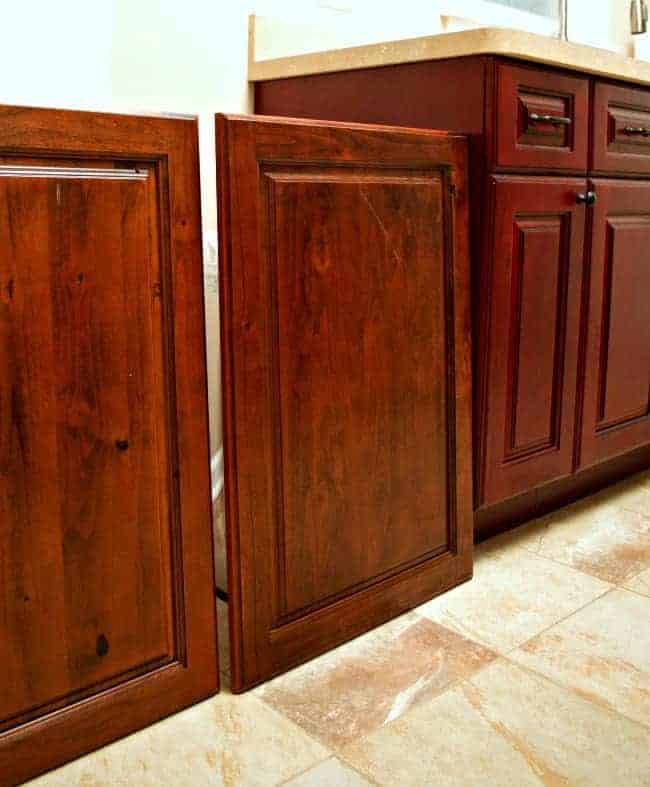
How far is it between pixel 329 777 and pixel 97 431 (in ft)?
1.80

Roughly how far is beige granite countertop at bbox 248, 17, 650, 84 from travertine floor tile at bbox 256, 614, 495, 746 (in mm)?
1050

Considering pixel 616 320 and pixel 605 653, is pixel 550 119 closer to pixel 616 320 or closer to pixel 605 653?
pixel 616 320

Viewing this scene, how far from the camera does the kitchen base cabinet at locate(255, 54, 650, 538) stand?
68.0 inches

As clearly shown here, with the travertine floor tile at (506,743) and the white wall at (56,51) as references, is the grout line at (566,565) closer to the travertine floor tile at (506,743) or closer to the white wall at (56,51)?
the travertine floor tile at (506,743)

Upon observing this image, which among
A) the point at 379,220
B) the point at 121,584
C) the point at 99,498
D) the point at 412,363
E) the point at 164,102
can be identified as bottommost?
the point at 121,584

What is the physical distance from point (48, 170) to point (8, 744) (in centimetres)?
72

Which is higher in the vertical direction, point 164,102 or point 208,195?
point 164,102

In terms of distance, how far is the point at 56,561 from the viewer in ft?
3.87

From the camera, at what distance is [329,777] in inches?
47.4

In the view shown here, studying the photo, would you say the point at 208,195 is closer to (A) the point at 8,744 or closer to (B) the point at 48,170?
(B) the point at 48,170

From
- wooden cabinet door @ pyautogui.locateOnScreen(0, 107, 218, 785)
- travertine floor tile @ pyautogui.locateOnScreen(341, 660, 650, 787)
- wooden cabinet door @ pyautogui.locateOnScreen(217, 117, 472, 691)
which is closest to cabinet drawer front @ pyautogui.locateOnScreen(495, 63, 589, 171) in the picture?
wooden cabinet door @ pyautogui.locateOnScreen(217, 117, 472, 691)

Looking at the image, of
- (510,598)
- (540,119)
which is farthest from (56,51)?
(510,598)

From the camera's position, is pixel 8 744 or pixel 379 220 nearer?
pixel 8 744

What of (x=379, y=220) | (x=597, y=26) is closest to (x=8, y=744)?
(x=379, y=220)
